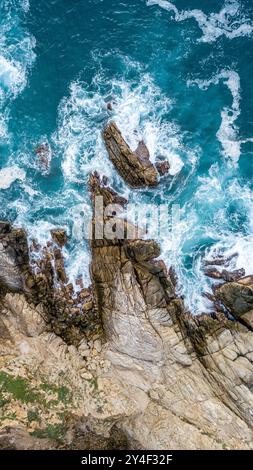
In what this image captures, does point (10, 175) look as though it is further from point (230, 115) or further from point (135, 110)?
point (230, 115)

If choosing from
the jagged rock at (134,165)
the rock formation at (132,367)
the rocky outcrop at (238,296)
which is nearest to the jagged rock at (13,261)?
the rock formation at (132,367)

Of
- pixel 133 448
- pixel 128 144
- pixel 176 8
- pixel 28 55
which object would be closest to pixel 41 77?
pixel 28 55

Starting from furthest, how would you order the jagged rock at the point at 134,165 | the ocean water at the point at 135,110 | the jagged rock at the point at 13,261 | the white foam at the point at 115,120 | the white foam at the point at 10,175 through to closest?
the white foam at the point at 10,175 → the white foam at the point at 115,120 → the jagged rock at the point at 134,165 → the ocean water at the point at 135,110 → the jagged rock at the point at 13,261

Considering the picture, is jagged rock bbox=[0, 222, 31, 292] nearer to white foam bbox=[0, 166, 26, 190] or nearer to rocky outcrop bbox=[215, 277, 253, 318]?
white foam bbox=[0, 166, 26, 190]

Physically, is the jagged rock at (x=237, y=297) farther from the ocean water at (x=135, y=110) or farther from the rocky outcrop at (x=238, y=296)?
the ocean water at (x=135, y=110)

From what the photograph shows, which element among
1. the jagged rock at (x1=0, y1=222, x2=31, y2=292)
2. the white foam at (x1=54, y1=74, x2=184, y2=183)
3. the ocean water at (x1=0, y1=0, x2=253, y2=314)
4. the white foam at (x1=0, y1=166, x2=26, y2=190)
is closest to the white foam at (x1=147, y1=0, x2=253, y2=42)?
the ocean water at (x1=0, y1=0, x2=253, y2=314)

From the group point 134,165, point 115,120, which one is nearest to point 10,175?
point 115,120
